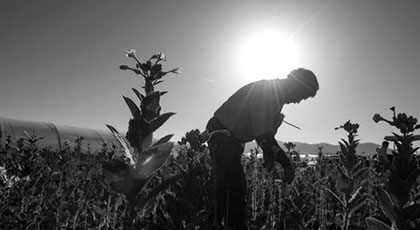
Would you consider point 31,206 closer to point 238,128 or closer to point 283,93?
point 238,128

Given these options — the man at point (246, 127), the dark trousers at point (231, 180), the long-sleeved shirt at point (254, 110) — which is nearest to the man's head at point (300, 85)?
the man at point (246, 127)

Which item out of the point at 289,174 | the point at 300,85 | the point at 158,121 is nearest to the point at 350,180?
the point at 289,174

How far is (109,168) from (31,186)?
3314 mm

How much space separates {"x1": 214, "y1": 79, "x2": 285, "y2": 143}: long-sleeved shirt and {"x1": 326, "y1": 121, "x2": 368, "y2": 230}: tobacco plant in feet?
3.07

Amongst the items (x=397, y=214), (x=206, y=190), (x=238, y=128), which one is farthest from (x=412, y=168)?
(x=238, y=128)

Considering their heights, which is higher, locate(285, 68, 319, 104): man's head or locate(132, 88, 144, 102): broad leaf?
locate(285, 68, 319, 104): man's head

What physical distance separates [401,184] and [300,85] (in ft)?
8.90

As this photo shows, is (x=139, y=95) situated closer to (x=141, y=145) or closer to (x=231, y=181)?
(x=141, y=145)

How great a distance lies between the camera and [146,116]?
1.53m

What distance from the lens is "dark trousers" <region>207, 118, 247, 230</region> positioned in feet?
14.5

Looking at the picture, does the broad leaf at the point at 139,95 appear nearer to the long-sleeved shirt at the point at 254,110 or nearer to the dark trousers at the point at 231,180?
the dark trousers at the point at 231,180

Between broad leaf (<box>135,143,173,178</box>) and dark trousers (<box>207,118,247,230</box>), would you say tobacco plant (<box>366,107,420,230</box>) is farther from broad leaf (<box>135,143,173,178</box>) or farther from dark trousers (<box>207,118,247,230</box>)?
dark trousers (<box>207,118,247,230</box>)

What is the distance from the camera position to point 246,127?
493 centimetres


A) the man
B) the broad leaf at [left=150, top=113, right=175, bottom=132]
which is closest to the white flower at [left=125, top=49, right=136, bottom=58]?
the broad leaf at [left=150, top=113, right=175, bottom=132]
